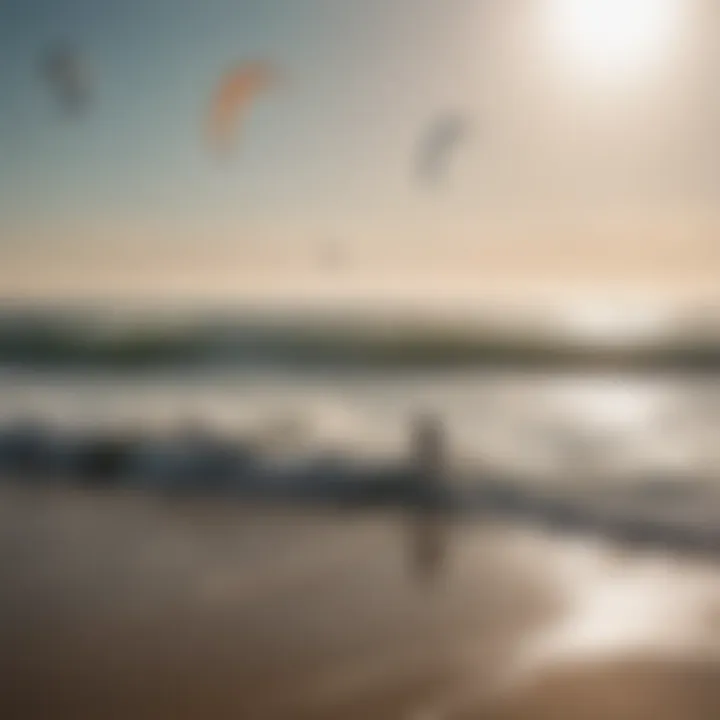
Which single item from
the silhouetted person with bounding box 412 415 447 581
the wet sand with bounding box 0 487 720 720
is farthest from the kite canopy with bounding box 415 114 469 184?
the wet sand with bounding box 0 487 720 720

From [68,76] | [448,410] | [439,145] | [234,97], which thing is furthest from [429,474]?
[68,76]

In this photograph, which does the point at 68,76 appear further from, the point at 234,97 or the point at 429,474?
the point at 429,474

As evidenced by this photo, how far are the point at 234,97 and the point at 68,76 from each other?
1.22 feet

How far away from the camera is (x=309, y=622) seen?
147cm

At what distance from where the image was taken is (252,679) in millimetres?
1307

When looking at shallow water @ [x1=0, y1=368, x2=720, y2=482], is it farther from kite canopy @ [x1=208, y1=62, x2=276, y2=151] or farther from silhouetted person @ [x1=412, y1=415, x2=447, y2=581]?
kite canopy @ [x1=208, y1=62, x2=276, y2=151]

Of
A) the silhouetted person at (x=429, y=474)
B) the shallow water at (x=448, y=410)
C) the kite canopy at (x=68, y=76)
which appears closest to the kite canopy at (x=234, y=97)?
the kite canopy at (x=68, y=76)

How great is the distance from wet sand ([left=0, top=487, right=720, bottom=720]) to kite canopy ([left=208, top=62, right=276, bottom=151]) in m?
0.76

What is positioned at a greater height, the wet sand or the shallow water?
the shallow water

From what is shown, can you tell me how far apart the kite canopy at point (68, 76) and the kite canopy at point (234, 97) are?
0.29m

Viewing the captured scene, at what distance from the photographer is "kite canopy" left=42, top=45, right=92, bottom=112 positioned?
198 cm

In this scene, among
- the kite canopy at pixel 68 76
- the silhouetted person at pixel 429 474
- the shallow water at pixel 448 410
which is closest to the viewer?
the shallow water at pixel 448 410

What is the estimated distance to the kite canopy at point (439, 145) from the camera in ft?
5.92

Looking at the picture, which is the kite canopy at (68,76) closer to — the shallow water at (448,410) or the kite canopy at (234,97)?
the kite canopy at (234,97)
